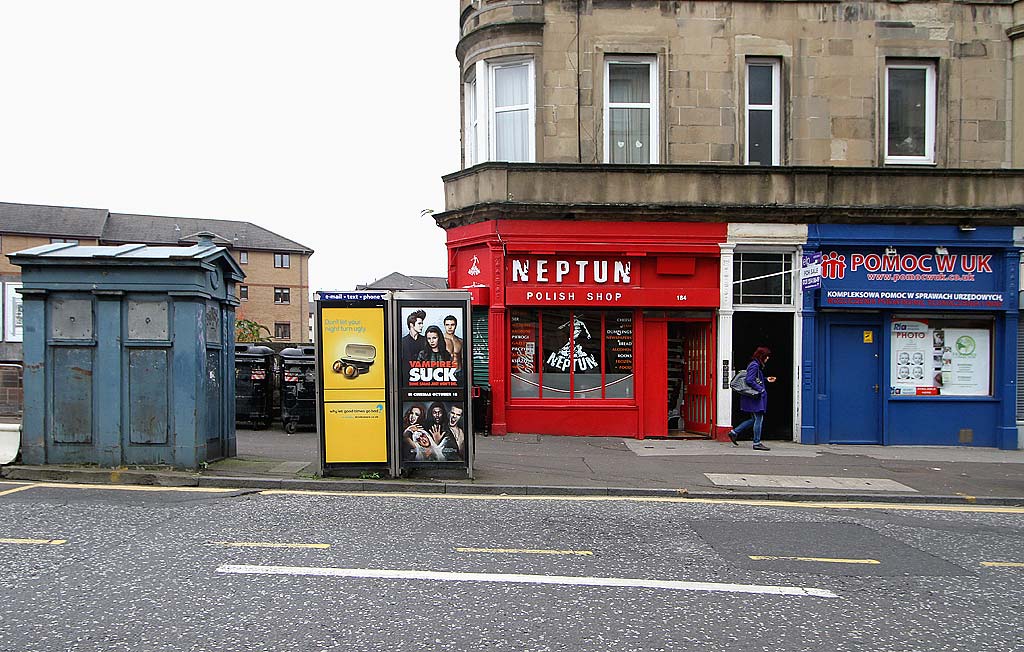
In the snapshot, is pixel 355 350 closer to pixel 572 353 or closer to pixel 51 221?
pixel 572 353

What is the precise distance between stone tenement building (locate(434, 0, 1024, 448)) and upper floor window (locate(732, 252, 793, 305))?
0.04 meters

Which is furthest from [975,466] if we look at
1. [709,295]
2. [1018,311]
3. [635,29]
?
[635,29]

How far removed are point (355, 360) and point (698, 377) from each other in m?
7.78

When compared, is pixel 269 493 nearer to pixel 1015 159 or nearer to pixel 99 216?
pixel 1015 159

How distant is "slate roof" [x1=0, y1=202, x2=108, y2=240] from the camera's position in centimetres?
6656

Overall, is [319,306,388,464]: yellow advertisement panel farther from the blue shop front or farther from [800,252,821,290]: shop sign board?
the blue shop front

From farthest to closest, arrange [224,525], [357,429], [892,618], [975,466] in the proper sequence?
[975,466] < [357,429] < [224,525] < [892,618]

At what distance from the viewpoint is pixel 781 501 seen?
921cm

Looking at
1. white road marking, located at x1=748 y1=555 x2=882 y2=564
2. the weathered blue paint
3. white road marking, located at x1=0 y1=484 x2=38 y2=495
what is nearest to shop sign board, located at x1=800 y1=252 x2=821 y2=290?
white road marking, located at x1=748 y1=555 x2=882 y2=564

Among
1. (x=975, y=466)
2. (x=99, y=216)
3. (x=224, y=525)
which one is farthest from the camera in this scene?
(x=99, y=216)

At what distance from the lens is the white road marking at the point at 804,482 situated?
9.76 m

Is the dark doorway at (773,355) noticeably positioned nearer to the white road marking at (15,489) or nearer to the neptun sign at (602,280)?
the neptun sign at (602,280)

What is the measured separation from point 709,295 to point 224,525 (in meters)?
9.68

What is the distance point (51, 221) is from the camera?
68.3m
